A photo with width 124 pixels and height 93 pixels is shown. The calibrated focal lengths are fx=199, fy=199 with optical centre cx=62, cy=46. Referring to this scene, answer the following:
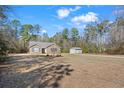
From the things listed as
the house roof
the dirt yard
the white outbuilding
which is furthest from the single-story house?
the white outbuilding

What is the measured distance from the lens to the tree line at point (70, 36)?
4.08 metres

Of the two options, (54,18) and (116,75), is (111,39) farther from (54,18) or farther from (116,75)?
(54,18)

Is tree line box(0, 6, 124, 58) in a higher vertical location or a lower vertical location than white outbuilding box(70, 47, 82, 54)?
higher

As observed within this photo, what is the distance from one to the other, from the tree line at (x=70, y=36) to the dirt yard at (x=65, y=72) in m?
0.29

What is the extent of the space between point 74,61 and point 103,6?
1.62 m

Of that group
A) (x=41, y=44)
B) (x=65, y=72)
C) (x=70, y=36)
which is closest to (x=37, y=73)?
(x=65, y=72)

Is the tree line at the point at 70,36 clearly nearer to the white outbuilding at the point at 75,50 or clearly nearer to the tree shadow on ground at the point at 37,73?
the white outbuilding at the point at 75,50

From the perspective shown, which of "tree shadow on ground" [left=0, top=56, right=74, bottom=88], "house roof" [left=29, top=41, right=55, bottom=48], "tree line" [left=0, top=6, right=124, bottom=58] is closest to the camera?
"tree shadow on ground" [left=0, top=56, right=74, bottom=88]

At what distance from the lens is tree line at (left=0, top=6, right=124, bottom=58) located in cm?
408

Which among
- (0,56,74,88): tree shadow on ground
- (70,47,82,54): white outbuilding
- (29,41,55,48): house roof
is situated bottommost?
(0,56,74,88): tree shadow on ground

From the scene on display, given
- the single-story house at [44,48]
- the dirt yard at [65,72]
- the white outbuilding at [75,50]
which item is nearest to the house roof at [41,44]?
the single-story house at [44,48]

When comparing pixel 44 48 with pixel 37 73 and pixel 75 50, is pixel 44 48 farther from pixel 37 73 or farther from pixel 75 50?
pixel 75 50

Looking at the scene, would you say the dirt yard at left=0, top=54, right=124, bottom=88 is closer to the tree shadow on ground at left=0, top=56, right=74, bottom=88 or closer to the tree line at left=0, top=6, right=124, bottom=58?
the tree shadow on ground at left=0, top=56, right=74, bottom=88
